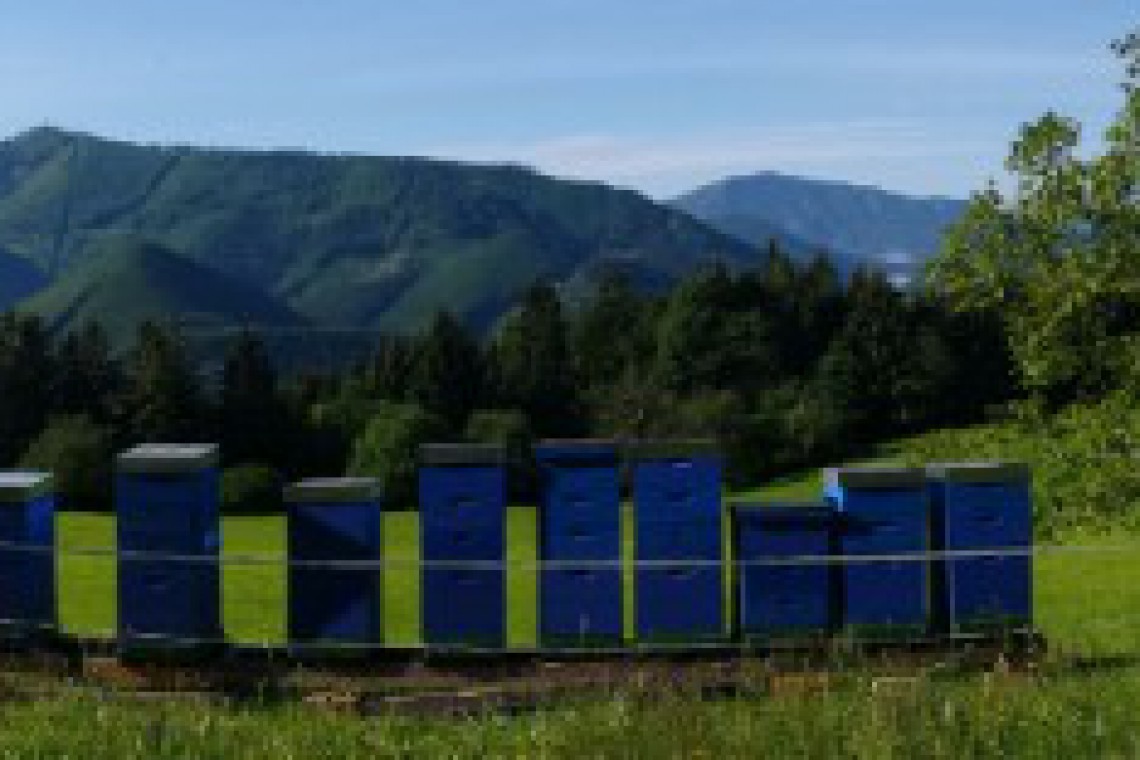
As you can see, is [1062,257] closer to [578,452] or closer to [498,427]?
[578,452]

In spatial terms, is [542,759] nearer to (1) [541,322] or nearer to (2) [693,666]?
(2) [693,666]

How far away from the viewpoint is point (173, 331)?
Answer: 3976 inches

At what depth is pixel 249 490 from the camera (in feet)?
296

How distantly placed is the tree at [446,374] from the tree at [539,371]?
2.34m

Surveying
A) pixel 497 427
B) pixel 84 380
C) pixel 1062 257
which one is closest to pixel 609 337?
pixel 497 427

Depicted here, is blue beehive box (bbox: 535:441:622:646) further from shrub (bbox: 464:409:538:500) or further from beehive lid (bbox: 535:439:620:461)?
shrub (bbox: 464:409:538:500)

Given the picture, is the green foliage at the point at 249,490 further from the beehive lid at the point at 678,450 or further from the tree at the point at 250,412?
the beehive lid at the point at 678,450

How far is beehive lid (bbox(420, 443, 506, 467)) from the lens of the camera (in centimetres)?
1438

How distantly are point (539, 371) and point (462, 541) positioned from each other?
98.9m

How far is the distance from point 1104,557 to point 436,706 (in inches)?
1079

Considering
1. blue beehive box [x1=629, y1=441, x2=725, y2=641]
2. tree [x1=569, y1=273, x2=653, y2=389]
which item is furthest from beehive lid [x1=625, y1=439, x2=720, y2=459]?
tree [x1=569, y1=273, x2=653, y2=389]

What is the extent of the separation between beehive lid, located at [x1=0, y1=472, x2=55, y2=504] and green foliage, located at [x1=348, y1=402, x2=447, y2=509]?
7656 centimetres

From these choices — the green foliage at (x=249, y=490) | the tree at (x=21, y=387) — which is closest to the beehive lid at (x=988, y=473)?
the green foliage at (x=249, y=490)

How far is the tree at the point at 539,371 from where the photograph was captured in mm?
111125
